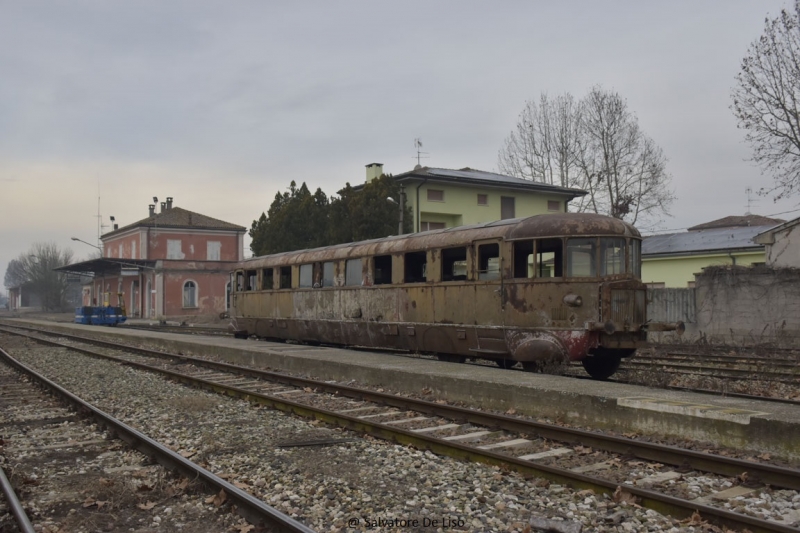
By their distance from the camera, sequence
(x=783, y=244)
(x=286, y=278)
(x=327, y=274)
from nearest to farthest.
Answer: (x=327, y=274), (x=286, y=278), (x=783, y=244)

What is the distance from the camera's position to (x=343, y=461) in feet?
22.5

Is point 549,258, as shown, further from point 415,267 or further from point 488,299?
point 415,267

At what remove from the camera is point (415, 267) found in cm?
1445

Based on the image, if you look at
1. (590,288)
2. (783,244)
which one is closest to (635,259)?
(590,288)

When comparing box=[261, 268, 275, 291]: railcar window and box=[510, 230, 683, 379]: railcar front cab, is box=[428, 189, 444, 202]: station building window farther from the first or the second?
box=[510, 230, 683, 379]: railcar front cab

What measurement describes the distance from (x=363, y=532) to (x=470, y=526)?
30.1 inches

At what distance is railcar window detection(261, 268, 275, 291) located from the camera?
67.9 feet

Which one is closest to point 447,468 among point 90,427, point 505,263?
point 90,427

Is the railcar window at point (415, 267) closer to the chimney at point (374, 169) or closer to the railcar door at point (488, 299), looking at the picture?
the railcar door at point (488, 299)

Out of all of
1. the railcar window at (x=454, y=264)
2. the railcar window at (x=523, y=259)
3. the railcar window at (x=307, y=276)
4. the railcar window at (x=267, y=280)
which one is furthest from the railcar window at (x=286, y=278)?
the railcar window at (x=523, y=259)

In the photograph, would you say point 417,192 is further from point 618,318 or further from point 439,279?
point 618,318

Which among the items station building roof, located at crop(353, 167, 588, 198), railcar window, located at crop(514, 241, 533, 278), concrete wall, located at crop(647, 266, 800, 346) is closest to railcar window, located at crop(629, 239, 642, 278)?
railcar window, located at crop(514, 241, 533, 278)

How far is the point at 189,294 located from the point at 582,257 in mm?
46931

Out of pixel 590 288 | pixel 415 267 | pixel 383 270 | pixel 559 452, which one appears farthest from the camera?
pixel 383 270
